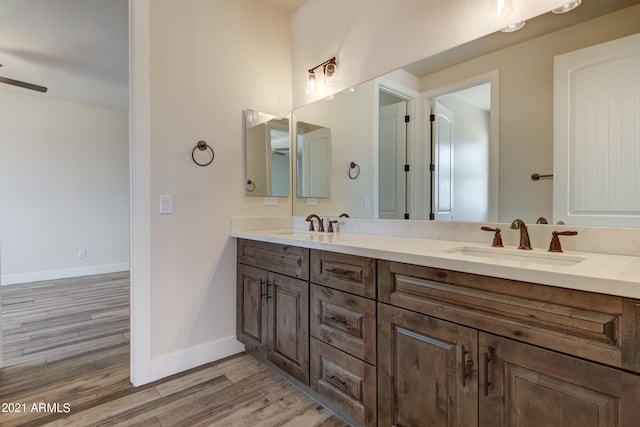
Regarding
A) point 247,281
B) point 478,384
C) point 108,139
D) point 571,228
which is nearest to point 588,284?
point 478,384

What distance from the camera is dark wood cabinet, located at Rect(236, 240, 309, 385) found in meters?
1.70

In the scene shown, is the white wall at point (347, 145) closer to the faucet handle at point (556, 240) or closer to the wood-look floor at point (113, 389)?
the faucet handle at point (556, 240)

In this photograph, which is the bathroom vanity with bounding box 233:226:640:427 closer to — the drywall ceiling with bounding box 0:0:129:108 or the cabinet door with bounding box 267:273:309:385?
the cabinet door with bounding box 267:273:309:385

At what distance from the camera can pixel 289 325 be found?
5.85 feet

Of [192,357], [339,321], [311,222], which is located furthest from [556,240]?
[192,357]

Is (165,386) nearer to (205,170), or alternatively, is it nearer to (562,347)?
(205,170)

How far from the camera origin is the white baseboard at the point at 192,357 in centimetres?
198

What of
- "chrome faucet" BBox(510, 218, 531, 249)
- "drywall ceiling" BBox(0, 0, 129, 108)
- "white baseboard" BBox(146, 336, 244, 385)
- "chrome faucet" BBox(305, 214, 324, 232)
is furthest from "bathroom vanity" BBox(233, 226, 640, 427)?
"drywall ceiling" BBox(0, 0, 129, 108)

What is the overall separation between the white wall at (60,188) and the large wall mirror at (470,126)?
449 centimetres

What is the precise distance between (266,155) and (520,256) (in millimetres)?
1860

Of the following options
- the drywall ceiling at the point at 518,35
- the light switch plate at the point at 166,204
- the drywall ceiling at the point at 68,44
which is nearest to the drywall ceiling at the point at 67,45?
the drywall ceiling at the point at 68,44

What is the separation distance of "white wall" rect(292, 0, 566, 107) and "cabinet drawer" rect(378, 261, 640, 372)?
1250 millimetres

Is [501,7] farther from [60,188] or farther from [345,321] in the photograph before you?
[60,188]

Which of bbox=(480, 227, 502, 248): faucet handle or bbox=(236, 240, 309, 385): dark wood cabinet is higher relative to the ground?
bbox=(480, 227, 502, 248): faucet handle
